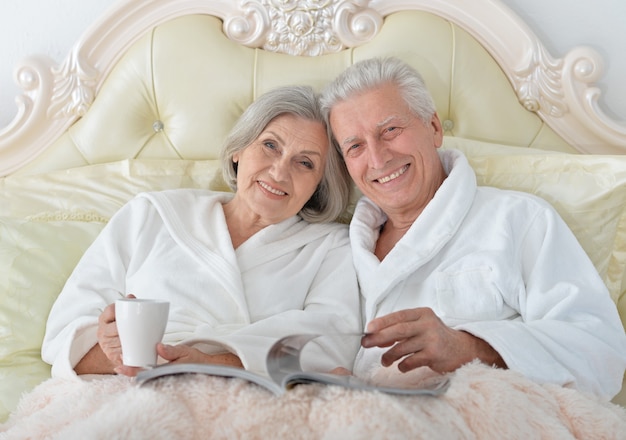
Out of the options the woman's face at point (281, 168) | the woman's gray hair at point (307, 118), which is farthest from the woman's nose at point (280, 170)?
the woman's gray hair at point (307, 118)

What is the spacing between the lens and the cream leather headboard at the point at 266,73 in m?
1.93

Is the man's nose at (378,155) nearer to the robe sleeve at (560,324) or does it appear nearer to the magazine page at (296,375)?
the robe sleeve at (560,324)

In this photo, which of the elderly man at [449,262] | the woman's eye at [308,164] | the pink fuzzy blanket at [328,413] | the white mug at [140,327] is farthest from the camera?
the woman's eye at [308,164]

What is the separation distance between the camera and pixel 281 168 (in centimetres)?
162

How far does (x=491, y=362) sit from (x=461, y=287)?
22 centimetres

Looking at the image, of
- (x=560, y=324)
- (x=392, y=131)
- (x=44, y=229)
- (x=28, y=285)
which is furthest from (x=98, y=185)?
(x=560, y=324)

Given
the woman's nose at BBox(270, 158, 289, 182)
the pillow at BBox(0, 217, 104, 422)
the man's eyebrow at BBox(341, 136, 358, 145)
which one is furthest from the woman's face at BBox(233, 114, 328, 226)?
the pillow at BBox(0, 217, 104, 422)

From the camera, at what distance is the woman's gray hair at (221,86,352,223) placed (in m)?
1.66

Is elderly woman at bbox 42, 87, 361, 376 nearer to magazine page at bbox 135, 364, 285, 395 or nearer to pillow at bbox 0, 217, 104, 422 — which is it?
pillow at bbox 0, 217, 104, 422

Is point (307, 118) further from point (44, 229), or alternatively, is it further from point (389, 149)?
point (44, 229)

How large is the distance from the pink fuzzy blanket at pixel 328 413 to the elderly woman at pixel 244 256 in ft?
0.92

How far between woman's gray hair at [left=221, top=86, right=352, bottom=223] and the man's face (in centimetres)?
11

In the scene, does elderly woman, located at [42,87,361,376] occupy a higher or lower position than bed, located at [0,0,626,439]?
lower

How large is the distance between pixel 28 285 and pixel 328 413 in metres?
0.91
